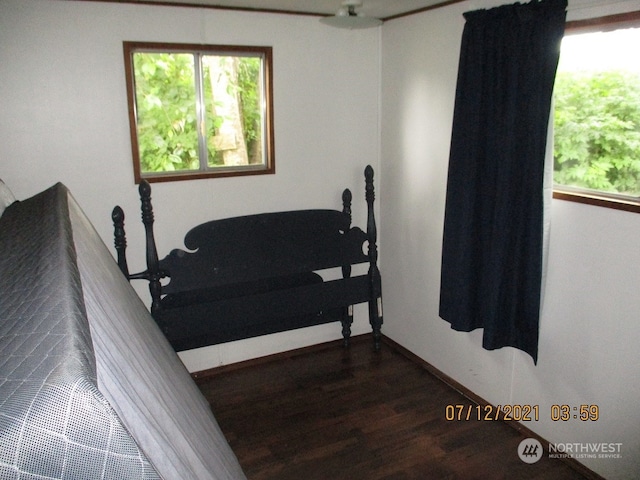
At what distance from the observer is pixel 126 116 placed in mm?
2854

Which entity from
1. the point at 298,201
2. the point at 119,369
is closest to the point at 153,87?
the point at 298,201

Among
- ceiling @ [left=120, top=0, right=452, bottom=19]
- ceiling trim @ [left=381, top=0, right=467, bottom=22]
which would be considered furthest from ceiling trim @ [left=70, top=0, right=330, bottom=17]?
ceiling trim @ [left=381, top=0, right=467, bottom=22]

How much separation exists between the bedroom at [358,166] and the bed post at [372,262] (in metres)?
0.22

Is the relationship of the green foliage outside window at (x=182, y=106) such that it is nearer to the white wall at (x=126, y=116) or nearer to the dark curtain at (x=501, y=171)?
the white wall at (x=126, y=116)

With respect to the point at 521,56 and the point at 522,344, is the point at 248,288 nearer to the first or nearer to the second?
the point at 522,344

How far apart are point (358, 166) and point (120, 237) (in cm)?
172

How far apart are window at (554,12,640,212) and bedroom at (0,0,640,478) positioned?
8cm

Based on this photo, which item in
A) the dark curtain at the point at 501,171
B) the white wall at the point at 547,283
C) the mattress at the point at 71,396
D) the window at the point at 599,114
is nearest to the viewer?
the mattress at the point at 71,396

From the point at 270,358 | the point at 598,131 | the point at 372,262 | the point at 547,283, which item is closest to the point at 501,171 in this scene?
the point at 598,131

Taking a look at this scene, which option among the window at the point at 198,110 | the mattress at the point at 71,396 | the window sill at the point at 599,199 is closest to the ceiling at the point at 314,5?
the window at the point at 198,110

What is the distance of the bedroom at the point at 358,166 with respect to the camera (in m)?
2.18

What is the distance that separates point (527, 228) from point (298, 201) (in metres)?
1.60

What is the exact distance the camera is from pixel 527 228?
232cm

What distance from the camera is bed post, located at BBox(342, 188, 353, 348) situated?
3.41 meters
